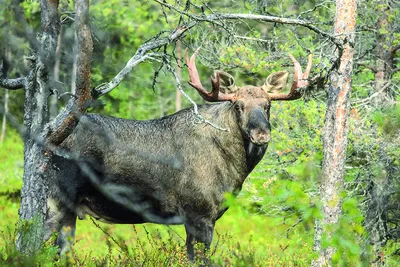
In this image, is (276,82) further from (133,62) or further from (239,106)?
(133,62)

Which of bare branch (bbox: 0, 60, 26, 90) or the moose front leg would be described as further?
the moose front leg

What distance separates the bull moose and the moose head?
1cm

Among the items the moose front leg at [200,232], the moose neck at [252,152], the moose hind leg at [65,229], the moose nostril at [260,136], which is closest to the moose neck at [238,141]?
the moose neck at [252,152]

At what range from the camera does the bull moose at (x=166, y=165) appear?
8359 mm

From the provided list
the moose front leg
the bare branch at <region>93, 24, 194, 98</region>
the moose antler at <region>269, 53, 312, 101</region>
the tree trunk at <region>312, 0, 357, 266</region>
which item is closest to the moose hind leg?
the moose front leg

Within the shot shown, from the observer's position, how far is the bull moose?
836 centimetres

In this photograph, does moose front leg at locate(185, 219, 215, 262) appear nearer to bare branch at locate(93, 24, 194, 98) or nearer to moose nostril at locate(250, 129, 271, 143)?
moose nostril at locate(250, 129, 271, 143)

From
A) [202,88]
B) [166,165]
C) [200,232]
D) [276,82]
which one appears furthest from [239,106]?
[200,232]

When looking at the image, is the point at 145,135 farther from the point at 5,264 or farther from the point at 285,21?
the point at 5,264

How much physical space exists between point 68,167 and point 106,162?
46cm

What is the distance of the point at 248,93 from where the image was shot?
8859mm

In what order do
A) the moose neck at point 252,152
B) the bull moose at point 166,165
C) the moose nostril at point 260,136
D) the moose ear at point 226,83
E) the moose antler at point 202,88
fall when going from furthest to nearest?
the moose ear at point 226,83 → the moose neck at point 252,152 → the moose antler at point 202,88 → the bull moose at point 166,165 → the moose nostril at point 260,136

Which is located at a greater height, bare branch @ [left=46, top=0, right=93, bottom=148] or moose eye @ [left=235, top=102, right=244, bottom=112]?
bare branch @ [left=46, top=0, right=93, bottom=148]

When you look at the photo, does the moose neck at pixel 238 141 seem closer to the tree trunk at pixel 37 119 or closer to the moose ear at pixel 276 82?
the moose ear at pixel 276 82
